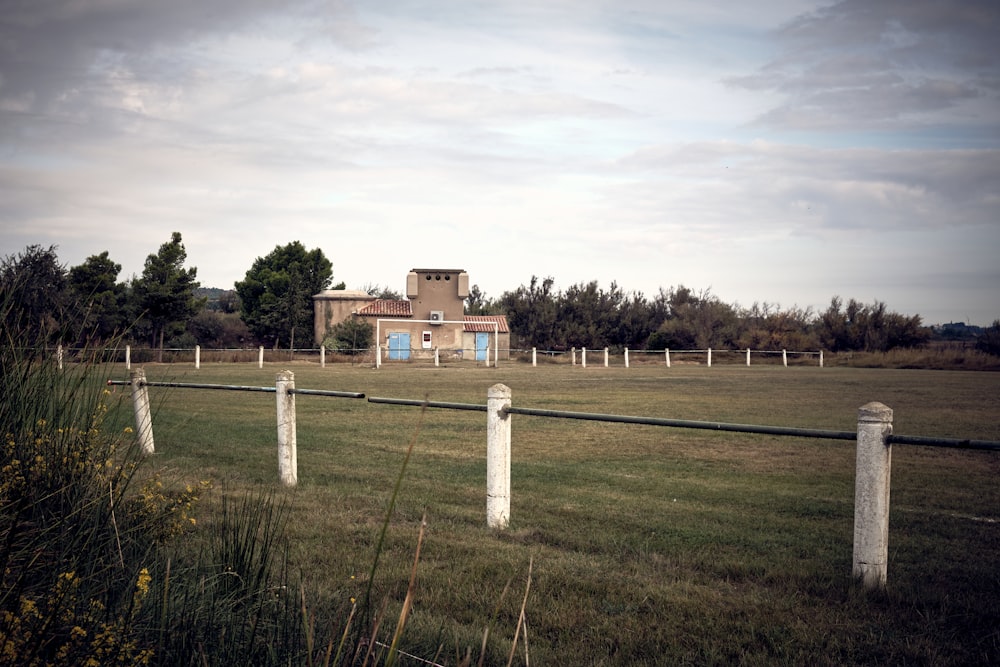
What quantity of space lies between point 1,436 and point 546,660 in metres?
2.78

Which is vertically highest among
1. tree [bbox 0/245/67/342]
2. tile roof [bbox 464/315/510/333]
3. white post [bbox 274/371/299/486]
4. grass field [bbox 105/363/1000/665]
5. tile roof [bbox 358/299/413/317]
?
tile roof [bbox 358/299/413/317]

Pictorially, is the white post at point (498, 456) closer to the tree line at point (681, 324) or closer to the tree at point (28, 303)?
the tree at point (28, 303)

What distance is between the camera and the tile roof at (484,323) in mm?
54781

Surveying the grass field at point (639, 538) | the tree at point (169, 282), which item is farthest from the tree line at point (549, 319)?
the grass field at point (639, 538)

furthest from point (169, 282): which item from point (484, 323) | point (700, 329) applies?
point (700, 329)

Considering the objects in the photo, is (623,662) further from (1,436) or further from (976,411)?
(976,411)

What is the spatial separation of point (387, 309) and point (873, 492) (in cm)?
5129

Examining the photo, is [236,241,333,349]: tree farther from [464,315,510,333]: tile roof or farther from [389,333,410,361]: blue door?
[464,315,510,333]: tile roof

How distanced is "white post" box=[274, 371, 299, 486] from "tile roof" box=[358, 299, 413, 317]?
46031mm

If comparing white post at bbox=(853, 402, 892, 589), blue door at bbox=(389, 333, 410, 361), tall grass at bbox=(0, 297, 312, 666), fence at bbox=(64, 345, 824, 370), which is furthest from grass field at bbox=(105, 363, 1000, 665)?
blue door at bbox=(389, 333, 410, 361)

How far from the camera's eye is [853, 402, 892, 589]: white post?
490 centimetres

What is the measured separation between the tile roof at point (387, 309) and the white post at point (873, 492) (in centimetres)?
5049

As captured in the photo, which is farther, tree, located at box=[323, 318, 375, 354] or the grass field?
tree, located at box=[323, 318, 375, 354]

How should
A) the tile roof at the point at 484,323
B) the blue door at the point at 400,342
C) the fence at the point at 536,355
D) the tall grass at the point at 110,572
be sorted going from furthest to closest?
1. the tile roof at the point at 484,323
2. the blue door at the point at 400,342
3. the fence at the point at 536,355
4. the tall grass at the point at 110,572
